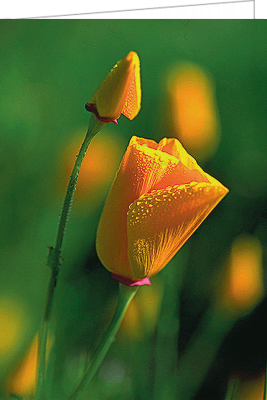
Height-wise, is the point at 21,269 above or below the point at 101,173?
below

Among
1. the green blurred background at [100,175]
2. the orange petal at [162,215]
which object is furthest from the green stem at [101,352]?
the orange petal at [162,215]

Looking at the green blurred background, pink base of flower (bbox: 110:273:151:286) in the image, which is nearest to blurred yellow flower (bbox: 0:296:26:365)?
the green blurred background

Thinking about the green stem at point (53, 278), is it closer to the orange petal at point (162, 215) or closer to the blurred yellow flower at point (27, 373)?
the blurred yellow flower at point (27, 373)

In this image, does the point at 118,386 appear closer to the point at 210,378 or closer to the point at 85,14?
the point at 210,378

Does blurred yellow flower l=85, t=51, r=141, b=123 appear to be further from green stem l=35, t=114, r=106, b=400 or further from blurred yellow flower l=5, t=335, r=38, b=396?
blurred yellow flower l=5, t=335, r=38, b=396

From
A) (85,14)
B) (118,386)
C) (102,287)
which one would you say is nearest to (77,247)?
(102,287)

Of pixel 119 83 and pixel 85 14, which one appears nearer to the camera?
pixel 119 83

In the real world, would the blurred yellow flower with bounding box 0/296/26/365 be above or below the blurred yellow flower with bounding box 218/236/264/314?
below
